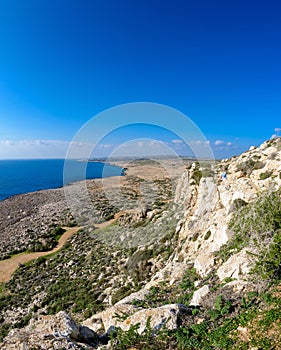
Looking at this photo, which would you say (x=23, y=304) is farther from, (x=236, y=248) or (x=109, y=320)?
(x=236, y=248)

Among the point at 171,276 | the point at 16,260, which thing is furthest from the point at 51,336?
the point at 16,260

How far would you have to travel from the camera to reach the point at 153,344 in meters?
4.89

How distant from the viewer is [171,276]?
10.8m

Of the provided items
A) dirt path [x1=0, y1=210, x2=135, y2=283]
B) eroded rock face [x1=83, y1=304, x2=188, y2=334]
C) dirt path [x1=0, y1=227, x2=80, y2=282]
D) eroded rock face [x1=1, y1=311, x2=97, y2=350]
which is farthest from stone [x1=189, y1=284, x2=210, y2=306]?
dirt path [x1=0, y1=227, x2=80, y2=282]

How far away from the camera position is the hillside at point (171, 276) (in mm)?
5145

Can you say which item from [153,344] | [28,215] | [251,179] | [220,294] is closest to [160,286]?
[220,294]

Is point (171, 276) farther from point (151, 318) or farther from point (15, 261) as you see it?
point (15, 261)

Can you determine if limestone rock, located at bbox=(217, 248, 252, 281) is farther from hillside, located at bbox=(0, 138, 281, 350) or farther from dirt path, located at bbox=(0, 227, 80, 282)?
dirt path, located at bbox=(0, 227, 80, 282)

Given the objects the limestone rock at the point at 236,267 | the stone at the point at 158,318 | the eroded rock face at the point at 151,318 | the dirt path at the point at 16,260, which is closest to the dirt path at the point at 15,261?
the dirt path at the point at 16,260

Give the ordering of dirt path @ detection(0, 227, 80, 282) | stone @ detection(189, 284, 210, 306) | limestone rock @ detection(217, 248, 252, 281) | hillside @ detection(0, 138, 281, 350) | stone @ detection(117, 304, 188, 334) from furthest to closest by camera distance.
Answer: dirt path @ detection(0, 227, 80, 282) < limestone rock @ detection(217, 248, 252, 281) < stone @ detection(189, 284, 210, 306) < stone @ detection(117, 304, 188, 334) < hillside @ detection(0, 138, 281, 350)

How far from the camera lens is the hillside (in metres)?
5.14

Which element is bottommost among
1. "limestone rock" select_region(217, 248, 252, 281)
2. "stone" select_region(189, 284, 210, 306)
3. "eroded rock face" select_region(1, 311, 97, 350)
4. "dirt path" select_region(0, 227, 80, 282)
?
"dirt path" select_region(0, 227, 80, 282)

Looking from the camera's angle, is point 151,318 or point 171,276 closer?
point 151,318

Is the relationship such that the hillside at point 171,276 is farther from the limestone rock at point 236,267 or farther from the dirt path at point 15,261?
the dirt path at point 15,261
